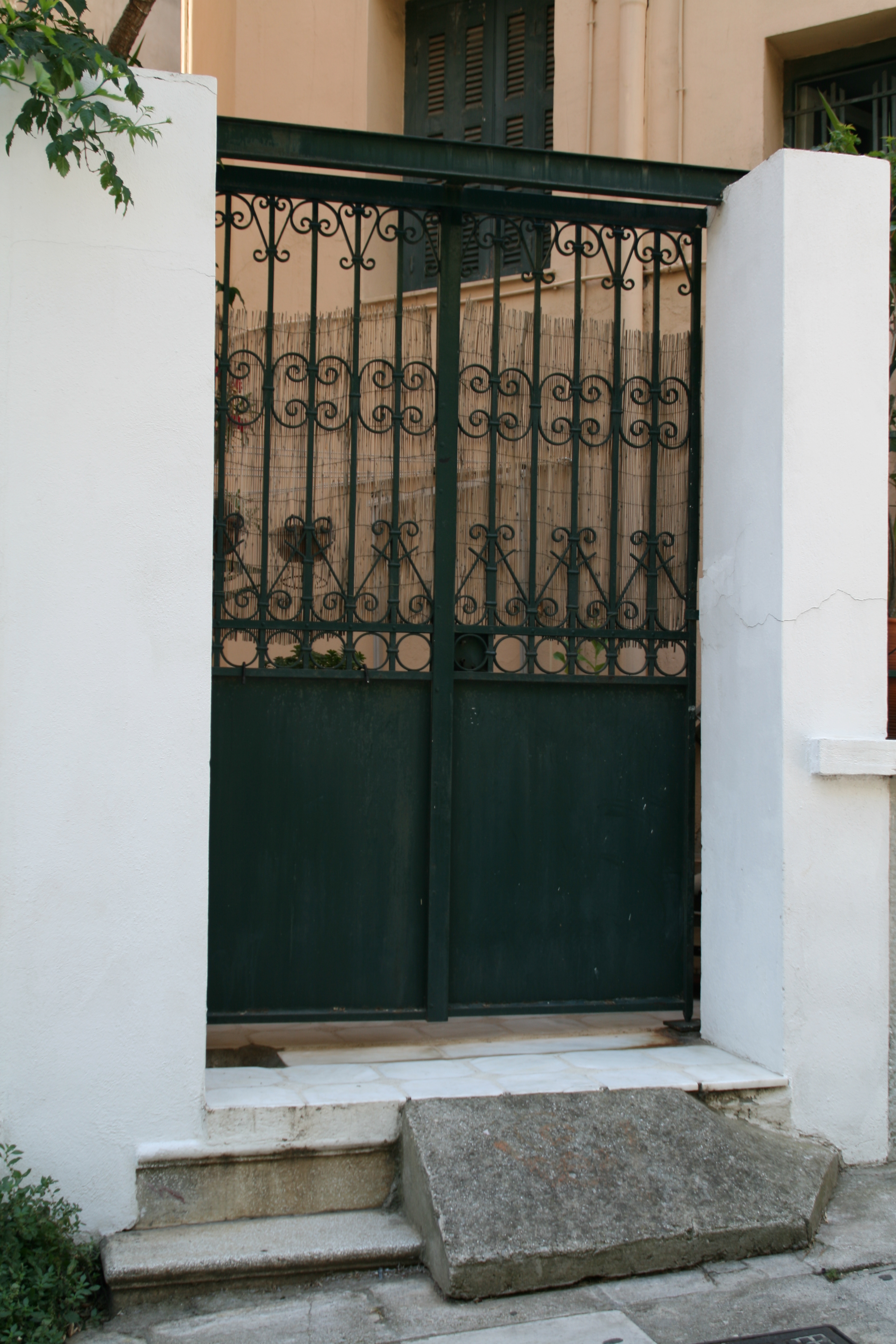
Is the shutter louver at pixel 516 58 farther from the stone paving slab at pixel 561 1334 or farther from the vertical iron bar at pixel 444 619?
the stone paving slab at pixel 561 1334

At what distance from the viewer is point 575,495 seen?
4633 millimetres

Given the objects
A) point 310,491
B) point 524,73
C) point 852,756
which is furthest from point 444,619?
point 524,73

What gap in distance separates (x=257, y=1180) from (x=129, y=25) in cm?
453

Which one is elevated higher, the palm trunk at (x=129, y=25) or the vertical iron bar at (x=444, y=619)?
the palm trunk at (x=129, y=25)

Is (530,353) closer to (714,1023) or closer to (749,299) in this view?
(749,299)

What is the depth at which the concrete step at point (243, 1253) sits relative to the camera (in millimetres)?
3252

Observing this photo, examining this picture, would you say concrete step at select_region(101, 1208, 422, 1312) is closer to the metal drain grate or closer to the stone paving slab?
the stone paving slab

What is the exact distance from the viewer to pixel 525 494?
4801mm

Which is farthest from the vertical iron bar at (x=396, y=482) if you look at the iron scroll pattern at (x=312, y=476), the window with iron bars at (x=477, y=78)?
the window with iron bars at (x=477, y=78)

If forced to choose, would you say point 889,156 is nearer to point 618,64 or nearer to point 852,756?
point 852,756

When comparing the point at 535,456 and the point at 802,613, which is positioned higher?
the point at 535,456

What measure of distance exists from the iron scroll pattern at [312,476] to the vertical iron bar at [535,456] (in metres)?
0.41

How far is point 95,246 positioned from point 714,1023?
3.58 meters

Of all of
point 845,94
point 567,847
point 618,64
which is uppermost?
point 618,64
